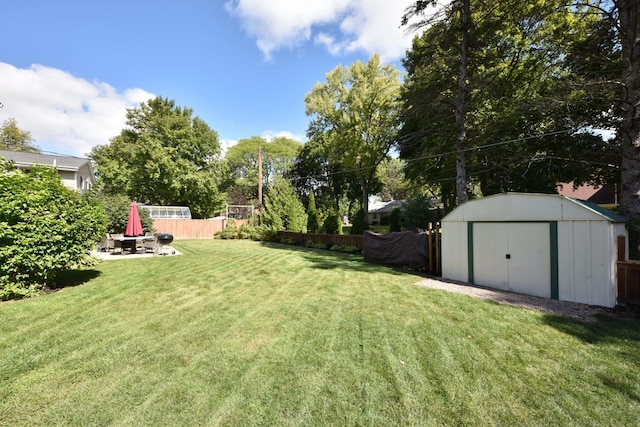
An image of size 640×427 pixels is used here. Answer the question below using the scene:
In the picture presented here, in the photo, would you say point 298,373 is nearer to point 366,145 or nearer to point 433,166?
point 433,166

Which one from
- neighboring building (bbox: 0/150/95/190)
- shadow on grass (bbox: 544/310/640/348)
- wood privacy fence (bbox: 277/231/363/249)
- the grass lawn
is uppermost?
neighboring building (bbox: 0/150/95/190)

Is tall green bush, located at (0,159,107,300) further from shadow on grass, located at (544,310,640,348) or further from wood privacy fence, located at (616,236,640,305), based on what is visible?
wood privacy fence, located at (616,236,640,305)

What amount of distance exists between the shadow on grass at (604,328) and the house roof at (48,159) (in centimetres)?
2342

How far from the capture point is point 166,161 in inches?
961

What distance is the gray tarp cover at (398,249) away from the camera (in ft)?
28.7

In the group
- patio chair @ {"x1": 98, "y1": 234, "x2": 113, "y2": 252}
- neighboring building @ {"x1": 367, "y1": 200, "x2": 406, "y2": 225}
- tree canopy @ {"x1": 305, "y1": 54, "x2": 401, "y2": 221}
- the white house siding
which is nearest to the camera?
patio chair @ {"x1": 98, "y1": 234, "x2": 113, "y2": 252}

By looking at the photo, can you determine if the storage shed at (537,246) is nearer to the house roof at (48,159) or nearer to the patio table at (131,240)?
the patio table at (131,240)

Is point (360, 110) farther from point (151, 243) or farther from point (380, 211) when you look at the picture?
point (380, 211)

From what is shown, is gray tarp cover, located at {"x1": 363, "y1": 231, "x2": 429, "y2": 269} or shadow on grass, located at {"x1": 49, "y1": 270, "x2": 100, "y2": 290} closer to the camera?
shadow on grass, located at {"x1": 49, "y1": 270, "x2": 100, "y2": 290}

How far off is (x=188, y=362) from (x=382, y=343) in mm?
2299

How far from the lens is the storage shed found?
5.13 m

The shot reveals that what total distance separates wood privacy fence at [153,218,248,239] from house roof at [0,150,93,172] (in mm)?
5971

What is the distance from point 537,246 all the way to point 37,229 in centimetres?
1009

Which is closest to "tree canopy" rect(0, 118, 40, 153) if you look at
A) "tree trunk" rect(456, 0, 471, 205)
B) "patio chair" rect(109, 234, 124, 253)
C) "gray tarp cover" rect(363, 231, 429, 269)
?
"patio chair" rect(109, 234, 124, 253)
